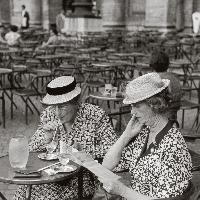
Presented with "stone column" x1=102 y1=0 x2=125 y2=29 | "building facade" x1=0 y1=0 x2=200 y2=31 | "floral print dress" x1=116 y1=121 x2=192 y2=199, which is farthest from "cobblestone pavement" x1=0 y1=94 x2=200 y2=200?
"stone column" x1=102 y1=0 x2=125 y2=29

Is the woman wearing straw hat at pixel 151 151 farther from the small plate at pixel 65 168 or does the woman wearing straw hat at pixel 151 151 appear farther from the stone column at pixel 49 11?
the stone column at pixel 49 11

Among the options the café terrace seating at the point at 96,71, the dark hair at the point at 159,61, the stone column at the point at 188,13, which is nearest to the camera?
the dark hair at the point at 159,61

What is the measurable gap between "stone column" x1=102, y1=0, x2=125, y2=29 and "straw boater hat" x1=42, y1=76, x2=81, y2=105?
2064cm

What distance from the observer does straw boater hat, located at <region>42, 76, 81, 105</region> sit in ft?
10.1

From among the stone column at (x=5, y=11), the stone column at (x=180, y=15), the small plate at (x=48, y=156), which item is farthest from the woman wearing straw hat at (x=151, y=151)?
the stone column at (x=5, y=11)

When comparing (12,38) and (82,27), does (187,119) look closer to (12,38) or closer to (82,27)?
(12,38)

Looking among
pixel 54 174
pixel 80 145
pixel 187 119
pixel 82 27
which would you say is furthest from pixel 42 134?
pixel 82 27

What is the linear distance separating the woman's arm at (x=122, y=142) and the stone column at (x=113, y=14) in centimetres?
2102

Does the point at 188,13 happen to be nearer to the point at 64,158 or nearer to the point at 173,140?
the point at 64,158

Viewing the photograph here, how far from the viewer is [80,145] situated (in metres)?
3.03

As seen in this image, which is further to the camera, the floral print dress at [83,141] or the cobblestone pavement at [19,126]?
the cobblestone pavement at [19,126]

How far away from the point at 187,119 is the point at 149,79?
5.39m

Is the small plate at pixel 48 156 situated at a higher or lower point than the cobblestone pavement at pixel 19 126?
higher

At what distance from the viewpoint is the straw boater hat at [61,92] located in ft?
10.1
